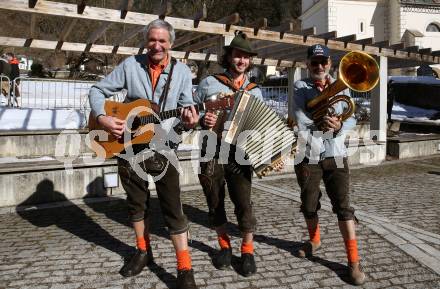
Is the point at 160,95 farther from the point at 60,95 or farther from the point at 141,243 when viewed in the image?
the point at 60,95

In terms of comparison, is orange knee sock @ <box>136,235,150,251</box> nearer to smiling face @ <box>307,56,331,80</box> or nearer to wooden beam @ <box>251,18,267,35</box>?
smiling face @ <box>307,56,331,80</box>

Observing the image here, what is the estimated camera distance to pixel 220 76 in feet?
12.3

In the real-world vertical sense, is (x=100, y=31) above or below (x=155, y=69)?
above

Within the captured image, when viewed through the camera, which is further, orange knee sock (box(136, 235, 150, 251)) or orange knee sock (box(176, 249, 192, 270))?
orange knee sock (box(136, 235, 150, 251))

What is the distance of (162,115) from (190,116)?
28 cm

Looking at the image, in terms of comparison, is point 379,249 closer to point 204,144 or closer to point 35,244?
point 204,144

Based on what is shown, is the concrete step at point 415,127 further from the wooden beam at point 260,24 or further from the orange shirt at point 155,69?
the orange shirt at point 155,69

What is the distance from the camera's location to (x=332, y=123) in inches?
140

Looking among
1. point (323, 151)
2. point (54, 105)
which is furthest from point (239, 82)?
point (54, 105)

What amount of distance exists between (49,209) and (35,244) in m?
1.70

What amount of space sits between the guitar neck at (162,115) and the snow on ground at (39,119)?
6898 mm

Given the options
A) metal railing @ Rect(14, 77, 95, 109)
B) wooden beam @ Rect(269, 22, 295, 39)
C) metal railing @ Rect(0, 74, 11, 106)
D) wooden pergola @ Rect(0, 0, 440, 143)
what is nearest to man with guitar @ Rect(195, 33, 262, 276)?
wooden pergola @ Rect(0, 0, 440, 143)

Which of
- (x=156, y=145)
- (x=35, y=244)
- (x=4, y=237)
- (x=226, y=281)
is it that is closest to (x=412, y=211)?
(x=226, y=281)

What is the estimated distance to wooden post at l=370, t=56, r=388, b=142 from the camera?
1097 cm
